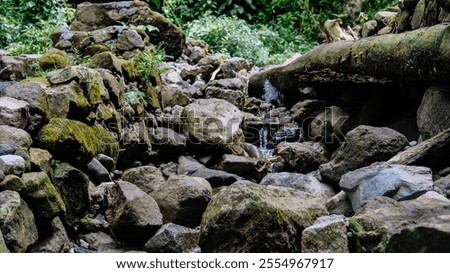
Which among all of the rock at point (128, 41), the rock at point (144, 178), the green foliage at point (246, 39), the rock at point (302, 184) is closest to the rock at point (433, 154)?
the rock at point (302, 184)

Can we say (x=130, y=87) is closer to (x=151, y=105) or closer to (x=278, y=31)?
(x=151, y=105)

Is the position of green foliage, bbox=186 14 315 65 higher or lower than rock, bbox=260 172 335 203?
lower

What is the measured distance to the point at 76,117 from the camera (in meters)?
5.57

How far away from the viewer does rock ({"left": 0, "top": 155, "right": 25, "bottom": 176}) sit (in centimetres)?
361

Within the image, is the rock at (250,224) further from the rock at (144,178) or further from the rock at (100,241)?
the rock at (144,178)

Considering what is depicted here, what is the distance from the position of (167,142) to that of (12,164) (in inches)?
153

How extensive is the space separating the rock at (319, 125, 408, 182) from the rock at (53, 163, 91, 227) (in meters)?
2.91

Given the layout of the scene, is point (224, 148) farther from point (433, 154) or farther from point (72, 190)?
point (433, 154)

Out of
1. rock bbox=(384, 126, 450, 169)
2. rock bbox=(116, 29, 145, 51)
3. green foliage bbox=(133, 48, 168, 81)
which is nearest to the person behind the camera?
rock bbox=(384, 126, 450, 169)

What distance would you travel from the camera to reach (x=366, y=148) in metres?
5.64

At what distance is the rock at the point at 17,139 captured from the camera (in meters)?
3.96

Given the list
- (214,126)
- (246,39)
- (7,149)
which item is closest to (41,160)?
(7,149)

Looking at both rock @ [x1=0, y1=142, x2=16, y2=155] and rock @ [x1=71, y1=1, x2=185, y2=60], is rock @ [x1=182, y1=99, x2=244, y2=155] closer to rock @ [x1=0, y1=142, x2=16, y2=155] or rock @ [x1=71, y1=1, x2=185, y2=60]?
rock @ [x1=71, y1=1, x2=185, y2=60]

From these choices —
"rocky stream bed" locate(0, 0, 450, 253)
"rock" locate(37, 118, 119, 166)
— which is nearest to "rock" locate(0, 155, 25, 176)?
"rocky stream bed" locate(0, 0, 450, 253)
